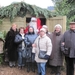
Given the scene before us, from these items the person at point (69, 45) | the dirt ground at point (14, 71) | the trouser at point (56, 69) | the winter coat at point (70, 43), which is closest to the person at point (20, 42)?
the dirt ground at point (14, 71)

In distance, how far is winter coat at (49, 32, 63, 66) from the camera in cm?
683

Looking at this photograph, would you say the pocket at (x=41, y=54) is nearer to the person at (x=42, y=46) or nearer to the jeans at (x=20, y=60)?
the person at (x=42, y=46)

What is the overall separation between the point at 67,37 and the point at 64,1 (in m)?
9.30

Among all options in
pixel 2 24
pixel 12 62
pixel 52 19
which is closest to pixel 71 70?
pixel 12 62

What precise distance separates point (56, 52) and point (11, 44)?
1.58 meters

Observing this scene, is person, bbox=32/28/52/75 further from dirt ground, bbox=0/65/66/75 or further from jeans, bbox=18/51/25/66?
dirt ground, bbox=0/65/66/75

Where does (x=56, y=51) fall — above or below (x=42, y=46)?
below

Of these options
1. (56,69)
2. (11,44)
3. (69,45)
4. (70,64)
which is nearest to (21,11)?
(11,44)

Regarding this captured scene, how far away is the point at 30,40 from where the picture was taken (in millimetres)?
7070

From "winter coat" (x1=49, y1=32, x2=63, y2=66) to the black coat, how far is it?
132cm

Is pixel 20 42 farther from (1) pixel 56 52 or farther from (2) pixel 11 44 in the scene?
(1) pixel 56 52

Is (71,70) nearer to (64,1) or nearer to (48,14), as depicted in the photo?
(48,14)

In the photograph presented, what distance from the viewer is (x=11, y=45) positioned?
732 centimetres

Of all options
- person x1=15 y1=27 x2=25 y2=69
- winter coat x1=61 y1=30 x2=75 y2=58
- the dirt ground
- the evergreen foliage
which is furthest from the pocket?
the evergreen foliage
